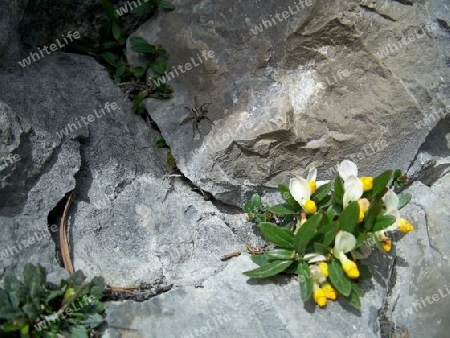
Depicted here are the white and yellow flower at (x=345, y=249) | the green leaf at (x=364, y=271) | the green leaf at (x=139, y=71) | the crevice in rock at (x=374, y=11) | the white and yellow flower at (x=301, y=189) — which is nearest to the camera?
the white and yellow flower at (x=345, y=249)

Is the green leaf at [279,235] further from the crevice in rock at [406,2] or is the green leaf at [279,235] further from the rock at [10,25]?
the rock at [10,25]

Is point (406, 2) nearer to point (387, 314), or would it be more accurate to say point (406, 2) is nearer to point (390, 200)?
point (390, 200)

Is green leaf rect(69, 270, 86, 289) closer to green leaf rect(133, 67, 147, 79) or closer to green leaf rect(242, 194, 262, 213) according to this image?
green leaf rect(242, 194, 262, 213)

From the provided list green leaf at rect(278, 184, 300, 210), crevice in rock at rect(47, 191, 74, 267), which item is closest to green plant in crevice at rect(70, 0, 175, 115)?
crevice in rock at rect(47, 191, 74, 267)

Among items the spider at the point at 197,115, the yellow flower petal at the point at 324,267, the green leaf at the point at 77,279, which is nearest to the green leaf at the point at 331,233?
the yellow flower petal at the point at 324,267

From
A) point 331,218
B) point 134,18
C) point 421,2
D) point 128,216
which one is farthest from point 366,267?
point 134,18

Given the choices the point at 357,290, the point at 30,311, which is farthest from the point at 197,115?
the point at 30,311
